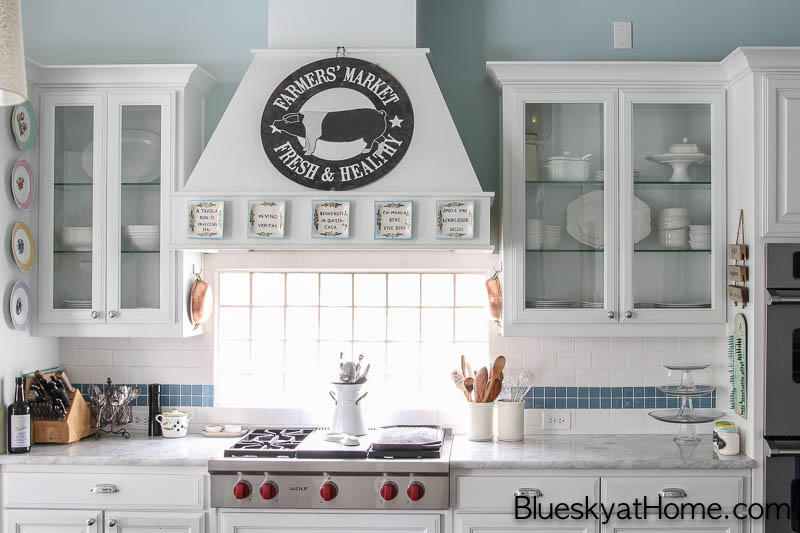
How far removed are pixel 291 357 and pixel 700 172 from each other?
206 cm

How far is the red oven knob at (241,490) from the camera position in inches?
115

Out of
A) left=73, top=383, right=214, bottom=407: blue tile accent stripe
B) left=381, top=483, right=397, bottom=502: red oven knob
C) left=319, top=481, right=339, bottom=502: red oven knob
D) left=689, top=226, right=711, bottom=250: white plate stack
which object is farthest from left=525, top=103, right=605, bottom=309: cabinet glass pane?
left=73, top=383, right=214, bottom=407: blue tile accent stripe

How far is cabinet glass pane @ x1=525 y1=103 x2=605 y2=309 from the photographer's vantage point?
3.23m

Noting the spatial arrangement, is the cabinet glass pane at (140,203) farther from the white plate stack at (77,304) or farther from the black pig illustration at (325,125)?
the black pig illustration at (325,125)

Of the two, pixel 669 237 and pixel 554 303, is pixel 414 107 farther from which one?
pixel 669 237

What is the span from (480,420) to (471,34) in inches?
69.5

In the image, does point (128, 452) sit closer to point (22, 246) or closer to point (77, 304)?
point (77, 304)

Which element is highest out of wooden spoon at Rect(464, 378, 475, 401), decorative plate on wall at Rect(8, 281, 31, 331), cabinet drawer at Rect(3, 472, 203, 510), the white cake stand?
the white cake stand

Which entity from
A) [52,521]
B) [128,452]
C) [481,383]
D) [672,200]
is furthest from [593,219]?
[52,521]

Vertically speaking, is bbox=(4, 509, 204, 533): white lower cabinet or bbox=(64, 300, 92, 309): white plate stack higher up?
bbox=(64, 300, 92, 309): white plate stack

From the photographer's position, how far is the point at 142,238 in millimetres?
3291

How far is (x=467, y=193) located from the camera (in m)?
3.01

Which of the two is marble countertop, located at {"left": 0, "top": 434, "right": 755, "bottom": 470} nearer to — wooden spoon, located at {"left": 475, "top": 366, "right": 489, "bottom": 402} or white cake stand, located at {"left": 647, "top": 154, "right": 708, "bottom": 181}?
wooden spoon, located at {"left": 475, "top": 366, "right": 489, "bottom": 402}


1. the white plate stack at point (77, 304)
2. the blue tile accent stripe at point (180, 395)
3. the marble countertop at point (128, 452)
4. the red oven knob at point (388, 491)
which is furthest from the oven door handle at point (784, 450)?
the white plate stack at point (77, 304)
